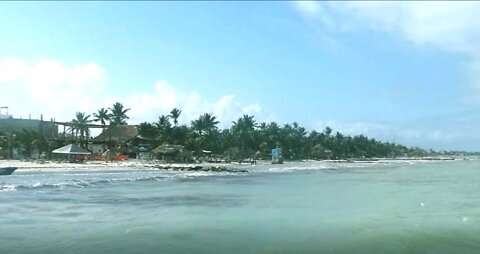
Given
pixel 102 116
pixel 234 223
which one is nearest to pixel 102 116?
pixel 102 116

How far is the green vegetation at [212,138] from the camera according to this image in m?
71.7

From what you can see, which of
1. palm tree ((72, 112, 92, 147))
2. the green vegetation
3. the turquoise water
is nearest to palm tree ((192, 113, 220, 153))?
the green vegetation

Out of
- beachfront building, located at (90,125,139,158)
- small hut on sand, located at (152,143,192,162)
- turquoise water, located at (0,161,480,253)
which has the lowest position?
turquoise water, located at (0,161,480,253)

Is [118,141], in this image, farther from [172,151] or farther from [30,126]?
[30,126]

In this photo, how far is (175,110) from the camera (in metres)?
82.6

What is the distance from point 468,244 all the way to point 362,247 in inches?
121

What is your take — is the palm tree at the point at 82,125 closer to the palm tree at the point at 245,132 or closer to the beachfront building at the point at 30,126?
the beachfront building at the point at 30,126

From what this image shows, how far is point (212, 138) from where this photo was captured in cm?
8988

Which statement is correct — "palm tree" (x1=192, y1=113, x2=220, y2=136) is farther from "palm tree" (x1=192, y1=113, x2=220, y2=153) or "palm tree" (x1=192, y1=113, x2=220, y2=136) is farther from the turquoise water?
the turquoise water

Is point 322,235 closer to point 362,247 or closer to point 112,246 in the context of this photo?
point 362,247

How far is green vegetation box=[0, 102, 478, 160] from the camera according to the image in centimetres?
7169

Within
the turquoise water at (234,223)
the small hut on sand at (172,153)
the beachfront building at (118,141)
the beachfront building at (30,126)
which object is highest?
the beachfront building at (30,126)

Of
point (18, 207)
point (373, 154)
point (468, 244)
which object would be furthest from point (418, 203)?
point (373, 154)

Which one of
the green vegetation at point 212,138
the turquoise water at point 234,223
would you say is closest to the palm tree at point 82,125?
the green vegetation at point 212,138
